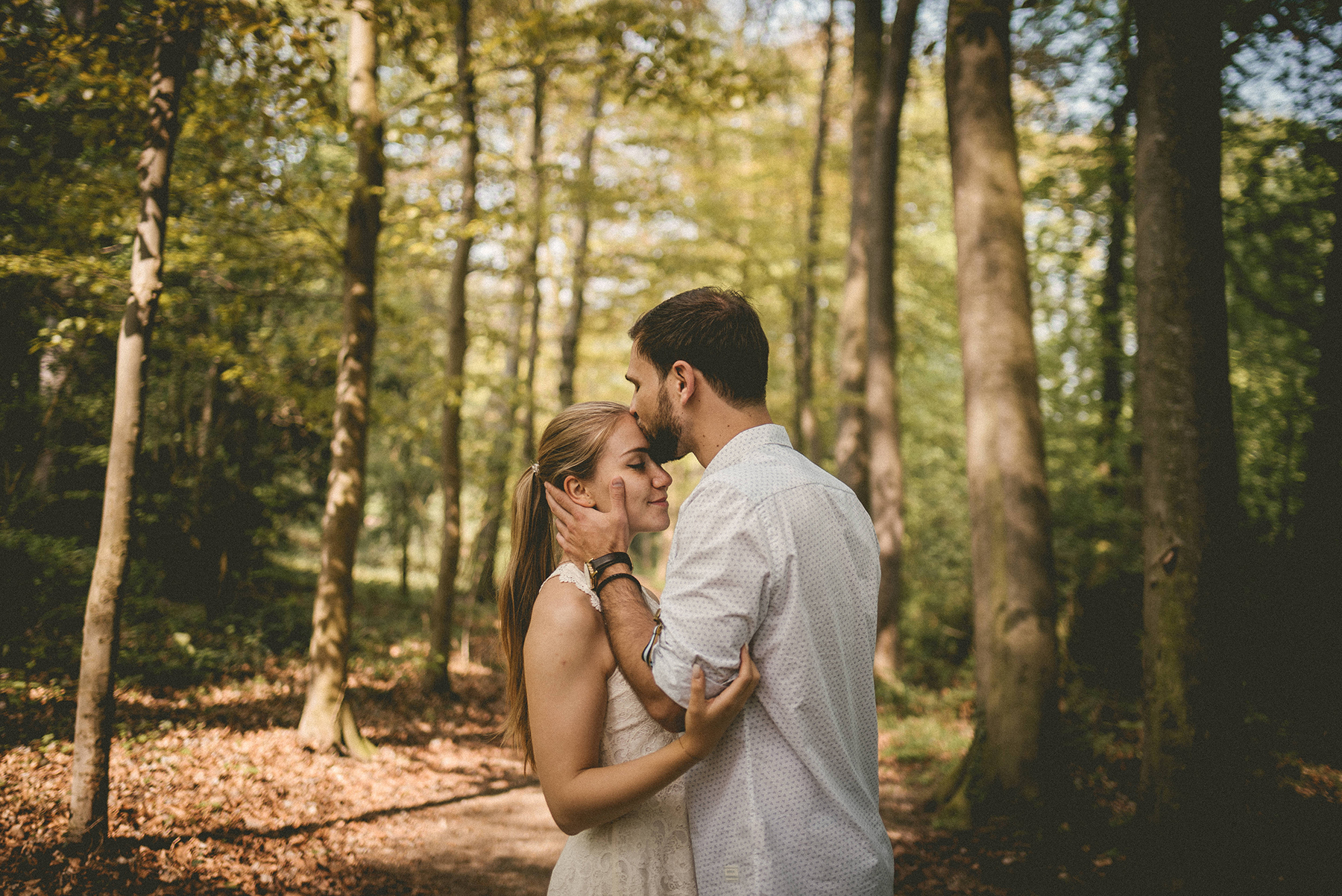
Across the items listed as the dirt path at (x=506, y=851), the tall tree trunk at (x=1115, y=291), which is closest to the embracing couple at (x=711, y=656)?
the dirt path at (x=506, y=851)

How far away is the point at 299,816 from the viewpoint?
5867 mm

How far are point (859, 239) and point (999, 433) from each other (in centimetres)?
690

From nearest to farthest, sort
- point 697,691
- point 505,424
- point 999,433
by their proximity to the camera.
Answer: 1. point 697,691
2. point 999,433
3. point 505,424

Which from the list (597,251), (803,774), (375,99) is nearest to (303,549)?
(597,251)

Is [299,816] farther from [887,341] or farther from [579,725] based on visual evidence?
[887,341]

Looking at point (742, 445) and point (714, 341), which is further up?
point (714, 341)

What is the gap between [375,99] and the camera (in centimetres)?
753

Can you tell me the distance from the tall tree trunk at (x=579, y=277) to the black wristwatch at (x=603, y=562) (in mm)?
11884

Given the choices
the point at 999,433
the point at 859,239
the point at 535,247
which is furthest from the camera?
the point at 535,247

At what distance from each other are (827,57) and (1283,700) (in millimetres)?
15226

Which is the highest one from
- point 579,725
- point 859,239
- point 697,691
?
point 859,239

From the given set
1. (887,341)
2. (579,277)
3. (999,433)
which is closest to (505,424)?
(579,277)

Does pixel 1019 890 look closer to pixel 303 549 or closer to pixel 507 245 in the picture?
pixel 507 245

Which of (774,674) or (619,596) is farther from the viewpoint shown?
(619,596)
